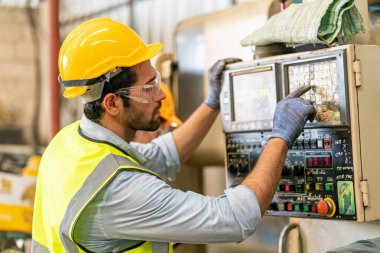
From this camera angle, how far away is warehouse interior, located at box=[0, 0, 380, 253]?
1.61m

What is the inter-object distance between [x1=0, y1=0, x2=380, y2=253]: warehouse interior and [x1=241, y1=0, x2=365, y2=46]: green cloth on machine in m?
0.03

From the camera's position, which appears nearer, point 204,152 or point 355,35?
point 355,35

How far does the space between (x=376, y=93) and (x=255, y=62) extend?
0.37 m

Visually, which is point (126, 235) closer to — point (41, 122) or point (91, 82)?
point (91, 82)

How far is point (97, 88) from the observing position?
1701mm

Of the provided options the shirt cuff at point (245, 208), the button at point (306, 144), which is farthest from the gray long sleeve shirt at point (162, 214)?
the button at point (306, 144)

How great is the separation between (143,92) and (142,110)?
52 millimetres

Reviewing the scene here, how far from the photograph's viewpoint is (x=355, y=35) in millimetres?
1702

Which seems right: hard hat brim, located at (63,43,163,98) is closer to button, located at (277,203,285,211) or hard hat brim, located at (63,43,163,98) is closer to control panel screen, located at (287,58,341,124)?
control panel screen, located at (287,58,341,124)

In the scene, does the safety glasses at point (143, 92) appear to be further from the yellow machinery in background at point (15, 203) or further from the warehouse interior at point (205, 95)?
the yellow machinery in background at point (15, 203)

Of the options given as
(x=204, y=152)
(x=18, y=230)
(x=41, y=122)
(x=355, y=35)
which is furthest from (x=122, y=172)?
(x=41, y=122)

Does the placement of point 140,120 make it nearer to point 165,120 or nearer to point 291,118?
point 291,118

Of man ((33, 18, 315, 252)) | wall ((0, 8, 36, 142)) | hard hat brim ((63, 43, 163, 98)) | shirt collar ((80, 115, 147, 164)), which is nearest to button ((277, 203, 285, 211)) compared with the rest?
man ((33, 18, 315, 252))

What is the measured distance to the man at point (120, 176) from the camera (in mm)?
1511
